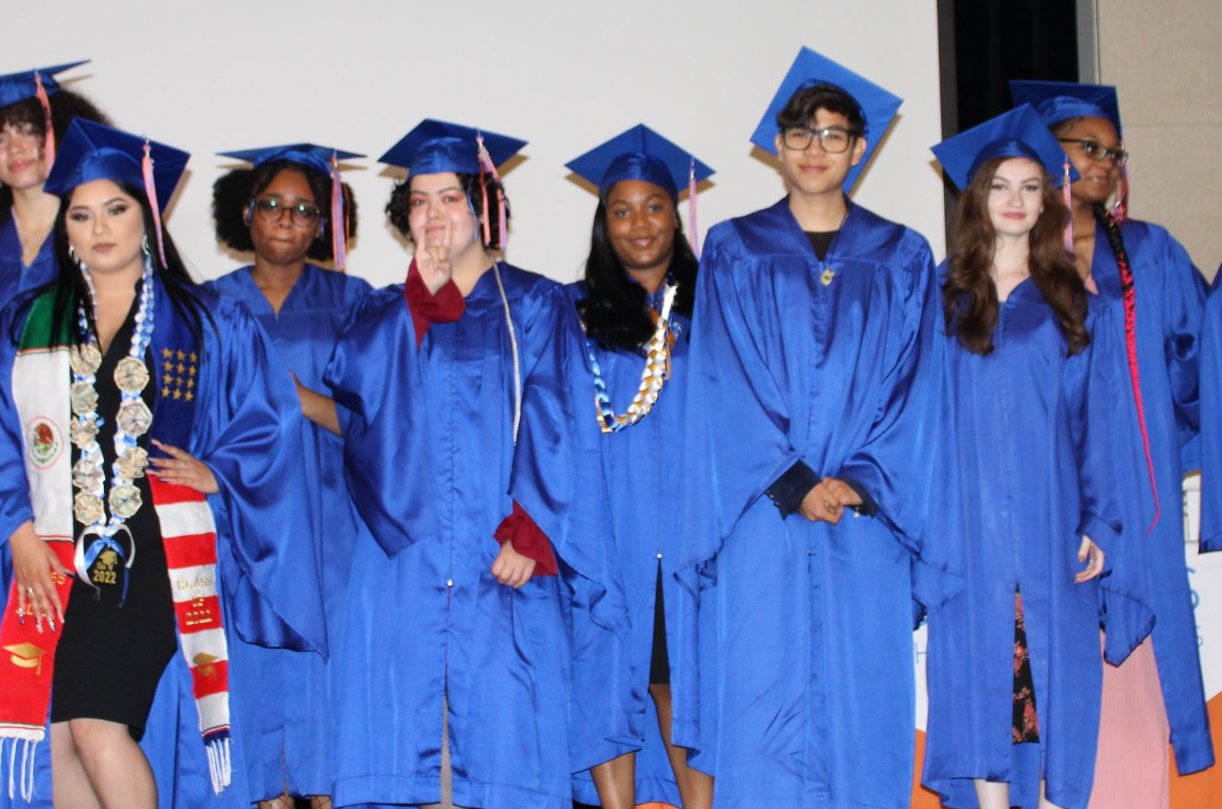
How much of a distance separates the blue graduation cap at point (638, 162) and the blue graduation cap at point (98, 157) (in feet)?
4.66

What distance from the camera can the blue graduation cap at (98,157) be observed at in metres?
4.12

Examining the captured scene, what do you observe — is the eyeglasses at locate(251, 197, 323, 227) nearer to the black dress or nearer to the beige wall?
the black dress

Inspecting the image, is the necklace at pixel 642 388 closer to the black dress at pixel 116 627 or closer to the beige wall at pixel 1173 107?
the black dress at pixel 116 627

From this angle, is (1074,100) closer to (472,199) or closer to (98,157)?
(472,199)

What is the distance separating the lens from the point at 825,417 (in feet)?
14.0

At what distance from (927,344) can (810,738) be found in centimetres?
114

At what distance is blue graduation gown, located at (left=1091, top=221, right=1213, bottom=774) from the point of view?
4.75m

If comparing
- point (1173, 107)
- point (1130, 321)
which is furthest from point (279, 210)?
point (1173, 107)

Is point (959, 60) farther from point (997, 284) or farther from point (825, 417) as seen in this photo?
point (825, 417)

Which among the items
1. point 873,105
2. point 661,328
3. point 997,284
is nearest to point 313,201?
point 661,328

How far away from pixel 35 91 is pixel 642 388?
7.01ft

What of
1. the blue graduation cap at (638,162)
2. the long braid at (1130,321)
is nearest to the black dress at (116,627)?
the blue graduation cap at (638,162)

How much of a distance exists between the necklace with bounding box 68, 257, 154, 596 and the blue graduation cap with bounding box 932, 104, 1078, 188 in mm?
2457

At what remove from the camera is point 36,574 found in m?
3.94
